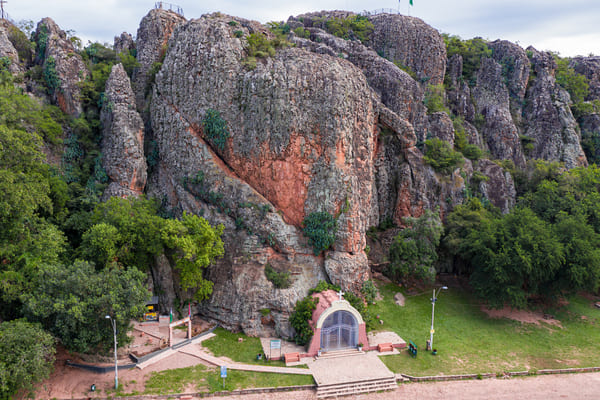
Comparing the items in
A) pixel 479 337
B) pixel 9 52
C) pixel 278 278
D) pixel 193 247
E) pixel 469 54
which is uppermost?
pixel 469 54

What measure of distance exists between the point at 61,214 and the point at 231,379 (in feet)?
59.1

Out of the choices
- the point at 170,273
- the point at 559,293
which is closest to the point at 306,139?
the point at 170,273

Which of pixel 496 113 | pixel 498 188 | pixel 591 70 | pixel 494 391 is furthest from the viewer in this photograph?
pixel 591 70

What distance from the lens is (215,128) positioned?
100.0ft

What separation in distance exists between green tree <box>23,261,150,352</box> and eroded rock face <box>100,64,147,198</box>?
1158 cm

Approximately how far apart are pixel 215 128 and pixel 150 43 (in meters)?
14.9

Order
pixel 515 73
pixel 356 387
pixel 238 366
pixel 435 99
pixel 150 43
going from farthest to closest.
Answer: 1. pixel 515 73
2. pixel 435 99
3. pixel 150 43
4. pixel 238 366
5. pixel 356 387

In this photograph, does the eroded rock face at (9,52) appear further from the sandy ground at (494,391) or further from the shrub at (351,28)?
the sandy ground at (494,391)

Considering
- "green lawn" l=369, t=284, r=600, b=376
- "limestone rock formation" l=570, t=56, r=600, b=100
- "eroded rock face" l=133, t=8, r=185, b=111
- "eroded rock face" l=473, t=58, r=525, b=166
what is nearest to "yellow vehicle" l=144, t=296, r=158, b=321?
"green lawn" l=369, t=284, r=600, b=376

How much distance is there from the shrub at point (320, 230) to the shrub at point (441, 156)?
15.5 meters

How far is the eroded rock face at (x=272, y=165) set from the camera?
28.9 meters

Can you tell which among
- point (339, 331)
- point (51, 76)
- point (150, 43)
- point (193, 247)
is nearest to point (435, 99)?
point (339, 331)

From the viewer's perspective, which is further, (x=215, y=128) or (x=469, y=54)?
(x=469, y=54)

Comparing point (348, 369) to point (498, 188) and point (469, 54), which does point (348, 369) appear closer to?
point (498, 188)
